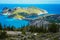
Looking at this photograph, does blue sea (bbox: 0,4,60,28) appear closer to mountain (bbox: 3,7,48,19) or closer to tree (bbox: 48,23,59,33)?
mountain (bbox: 3,7,48,19)

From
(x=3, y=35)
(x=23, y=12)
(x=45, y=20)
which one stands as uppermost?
(x=23, y=12)

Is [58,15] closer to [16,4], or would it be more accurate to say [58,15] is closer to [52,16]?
[52,16]

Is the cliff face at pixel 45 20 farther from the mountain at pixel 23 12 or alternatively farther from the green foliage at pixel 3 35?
the green foliage at pixel 3 35

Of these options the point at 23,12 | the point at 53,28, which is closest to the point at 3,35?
the point at 23,12

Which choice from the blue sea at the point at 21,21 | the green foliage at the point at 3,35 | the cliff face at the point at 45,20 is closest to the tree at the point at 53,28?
the cliff face at the point at 45,20

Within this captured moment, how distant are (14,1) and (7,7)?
280 mm

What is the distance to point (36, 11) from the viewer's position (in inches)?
182

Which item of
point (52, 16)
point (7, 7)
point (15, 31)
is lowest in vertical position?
point (15, 31)

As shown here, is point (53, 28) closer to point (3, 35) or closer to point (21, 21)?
point (21, 21)

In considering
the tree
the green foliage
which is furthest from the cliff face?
the green foliage

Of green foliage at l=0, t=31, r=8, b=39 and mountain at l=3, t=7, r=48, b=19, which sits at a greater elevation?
mountain at l=3, t=7, r=48, b=19

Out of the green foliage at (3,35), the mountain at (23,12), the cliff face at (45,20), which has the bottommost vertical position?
the green foliage at (3,35)

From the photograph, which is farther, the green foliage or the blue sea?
the blue sea

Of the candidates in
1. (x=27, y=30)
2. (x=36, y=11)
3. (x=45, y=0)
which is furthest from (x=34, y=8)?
(x=27, y=30)
